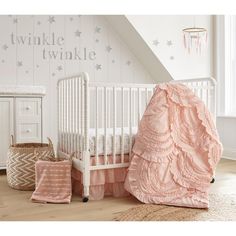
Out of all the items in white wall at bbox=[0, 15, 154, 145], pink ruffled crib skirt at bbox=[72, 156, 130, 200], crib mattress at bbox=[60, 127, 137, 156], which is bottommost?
pink ruffled crib skirt at bbox=[72, 156, 130, 200]

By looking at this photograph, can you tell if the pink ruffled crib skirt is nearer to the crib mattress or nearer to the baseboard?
the crib mattress

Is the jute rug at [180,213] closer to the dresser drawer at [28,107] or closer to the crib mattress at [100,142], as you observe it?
the crib mattress at [100,142]

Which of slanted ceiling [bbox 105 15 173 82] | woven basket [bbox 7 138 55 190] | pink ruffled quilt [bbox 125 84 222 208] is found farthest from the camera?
slanted ceiling [bbox 105 15 173 82]

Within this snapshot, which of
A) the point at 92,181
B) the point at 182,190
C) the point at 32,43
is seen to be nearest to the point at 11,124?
the point at 32,43

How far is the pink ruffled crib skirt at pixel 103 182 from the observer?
8.06 ft

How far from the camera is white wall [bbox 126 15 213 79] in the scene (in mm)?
3695

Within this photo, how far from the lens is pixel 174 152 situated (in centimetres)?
248

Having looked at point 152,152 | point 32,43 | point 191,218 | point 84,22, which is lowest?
point 191,218

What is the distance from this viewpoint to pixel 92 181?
2445 millimetres

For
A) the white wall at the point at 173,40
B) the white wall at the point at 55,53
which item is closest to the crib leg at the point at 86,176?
the white wall at the point at 55,53

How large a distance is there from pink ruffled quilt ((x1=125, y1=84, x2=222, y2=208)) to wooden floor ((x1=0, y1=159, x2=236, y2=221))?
163 millimetres

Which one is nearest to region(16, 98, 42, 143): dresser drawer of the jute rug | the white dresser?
the white dresser
